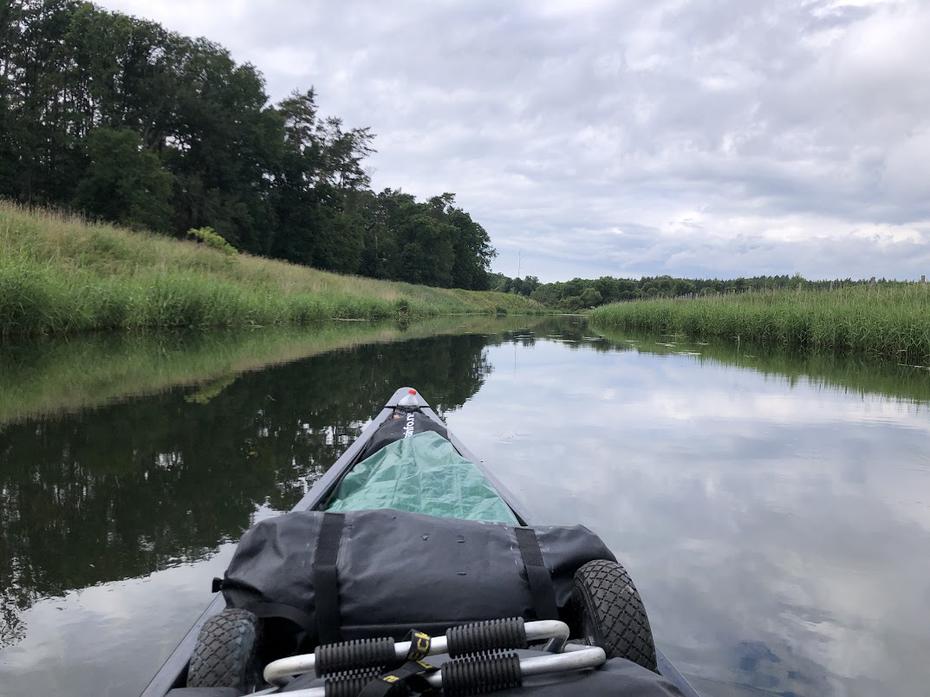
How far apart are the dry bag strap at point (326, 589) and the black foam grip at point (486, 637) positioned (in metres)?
0.29

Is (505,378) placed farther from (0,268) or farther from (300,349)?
(0,268)

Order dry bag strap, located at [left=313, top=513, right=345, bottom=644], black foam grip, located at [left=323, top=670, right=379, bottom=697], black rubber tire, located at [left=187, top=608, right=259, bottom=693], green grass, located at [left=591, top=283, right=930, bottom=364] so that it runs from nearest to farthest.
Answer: black foam grip, located at [left=323, top=670, right=379, bottom=697] < black rubber tire, located at [left=187, top=608, right=259, bottom=693] < dry bag strap, located at [left=313, top=513, right=345, bottom=644] < green grass, located at [left=591, top=283, right=930, bottom=364]

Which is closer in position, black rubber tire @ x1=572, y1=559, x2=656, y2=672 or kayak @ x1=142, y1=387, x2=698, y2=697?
kayak @ x1=142, y1=387, x2=698, y2=697

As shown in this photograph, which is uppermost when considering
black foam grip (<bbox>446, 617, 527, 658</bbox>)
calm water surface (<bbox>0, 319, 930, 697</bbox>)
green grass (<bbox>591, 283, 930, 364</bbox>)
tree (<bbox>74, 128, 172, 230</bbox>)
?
tree (<bbox>74, 128, 172, 230</bbox>)

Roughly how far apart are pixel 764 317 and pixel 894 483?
10.8 meters

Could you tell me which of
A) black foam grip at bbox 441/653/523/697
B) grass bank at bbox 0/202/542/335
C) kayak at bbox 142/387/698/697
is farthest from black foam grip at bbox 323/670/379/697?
grass bank at bbox 0/202/542/335

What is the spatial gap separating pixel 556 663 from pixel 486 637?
114 mm

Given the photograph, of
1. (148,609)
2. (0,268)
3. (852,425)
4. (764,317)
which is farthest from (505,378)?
(764,317)

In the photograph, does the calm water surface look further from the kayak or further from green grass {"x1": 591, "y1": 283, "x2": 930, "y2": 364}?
green grass {"x1": 591, "y1": 283, "x2": 930, "y2": 364}

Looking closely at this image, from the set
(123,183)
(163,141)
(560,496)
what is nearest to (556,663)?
(560,496)

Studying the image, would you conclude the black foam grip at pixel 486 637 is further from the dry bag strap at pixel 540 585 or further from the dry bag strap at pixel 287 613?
the dry bag strap at pixel 287 613

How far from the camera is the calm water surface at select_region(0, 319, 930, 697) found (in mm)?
1797

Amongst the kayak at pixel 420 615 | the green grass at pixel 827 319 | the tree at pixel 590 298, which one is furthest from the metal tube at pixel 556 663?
the tree at pixel 590 298

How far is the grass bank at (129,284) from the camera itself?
8.61 metres
